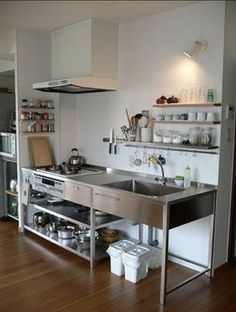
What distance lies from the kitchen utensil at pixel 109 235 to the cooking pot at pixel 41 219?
806 mm

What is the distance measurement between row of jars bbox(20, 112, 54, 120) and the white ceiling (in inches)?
39.8

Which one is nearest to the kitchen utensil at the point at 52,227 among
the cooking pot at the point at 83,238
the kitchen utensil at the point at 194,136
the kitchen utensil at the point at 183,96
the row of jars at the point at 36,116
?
the cooking pot at the point at 83,238

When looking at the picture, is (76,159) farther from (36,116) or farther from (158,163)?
(158,163)

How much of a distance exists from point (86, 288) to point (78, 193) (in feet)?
2.95

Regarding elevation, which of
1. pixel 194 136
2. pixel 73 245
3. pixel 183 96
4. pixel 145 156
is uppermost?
pixel 183 96

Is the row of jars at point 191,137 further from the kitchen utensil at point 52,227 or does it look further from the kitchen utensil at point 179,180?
the kitchen utensil at point 52,227

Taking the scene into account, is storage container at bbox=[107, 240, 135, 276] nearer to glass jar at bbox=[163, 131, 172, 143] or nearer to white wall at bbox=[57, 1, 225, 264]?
white wall at bbox=[57, 1, 225, 264]

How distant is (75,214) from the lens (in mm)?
3600

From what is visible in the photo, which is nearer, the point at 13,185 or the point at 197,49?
the point at 197,49

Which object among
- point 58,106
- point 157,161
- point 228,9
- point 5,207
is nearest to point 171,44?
point 228,9

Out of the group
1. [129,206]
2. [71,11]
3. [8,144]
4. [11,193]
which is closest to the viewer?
[129,206]

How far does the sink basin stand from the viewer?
10.3 feet

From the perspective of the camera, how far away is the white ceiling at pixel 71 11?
289 cm

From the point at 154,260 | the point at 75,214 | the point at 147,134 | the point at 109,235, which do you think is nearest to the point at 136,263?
the point at 154,260
